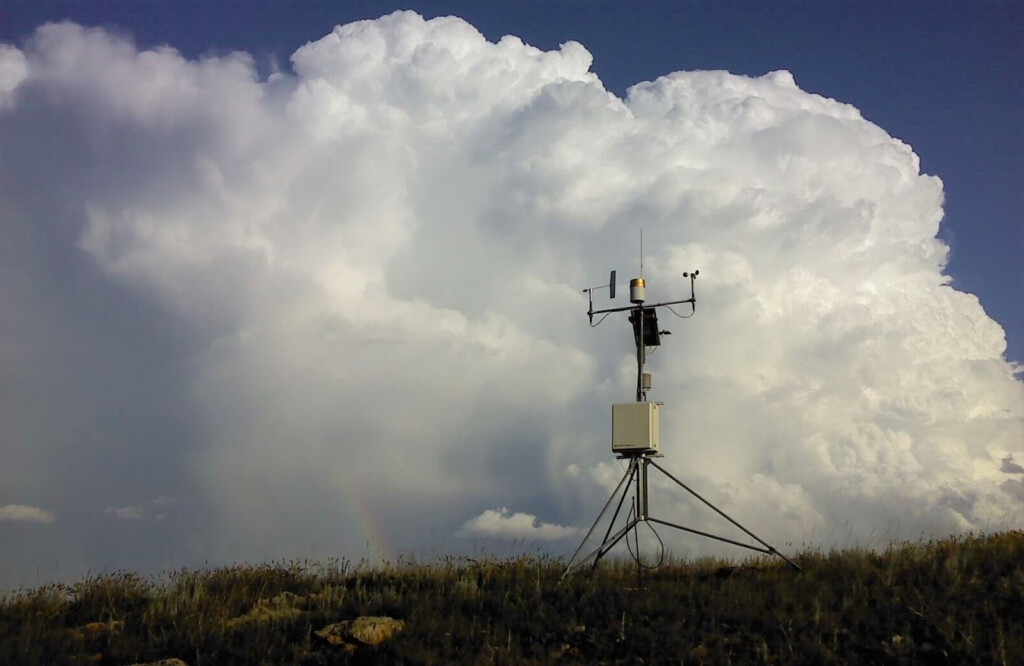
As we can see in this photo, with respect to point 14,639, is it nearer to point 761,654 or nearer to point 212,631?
point 212,631

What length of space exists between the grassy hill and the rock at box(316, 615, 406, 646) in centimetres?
7

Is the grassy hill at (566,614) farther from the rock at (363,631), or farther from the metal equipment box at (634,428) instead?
the metal equipment box at (634,428)

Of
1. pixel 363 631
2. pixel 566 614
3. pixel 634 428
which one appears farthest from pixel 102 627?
pixel 634 428

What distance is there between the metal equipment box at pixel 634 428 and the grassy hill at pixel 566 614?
8.24ft

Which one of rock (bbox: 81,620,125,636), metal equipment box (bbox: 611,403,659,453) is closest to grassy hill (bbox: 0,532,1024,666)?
rock (bbox: 81,620,125,636)

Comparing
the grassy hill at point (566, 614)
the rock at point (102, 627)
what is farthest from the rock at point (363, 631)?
the rock at point (102, 627)

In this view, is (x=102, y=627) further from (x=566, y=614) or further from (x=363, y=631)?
(x=566, y=614)

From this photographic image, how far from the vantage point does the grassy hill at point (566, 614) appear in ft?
46.9

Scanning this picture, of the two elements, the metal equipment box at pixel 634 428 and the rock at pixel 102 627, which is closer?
the rock at pixel 102 627

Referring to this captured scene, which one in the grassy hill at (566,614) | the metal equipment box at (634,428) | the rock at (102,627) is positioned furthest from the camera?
the metal equipment box at (634,428)

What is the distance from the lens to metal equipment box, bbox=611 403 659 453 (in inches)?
723

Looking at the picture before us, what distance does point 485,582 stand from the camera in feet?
60.3

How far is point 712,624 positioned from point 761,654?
3.84ft

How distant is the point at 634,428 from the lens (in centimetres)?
1850
